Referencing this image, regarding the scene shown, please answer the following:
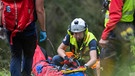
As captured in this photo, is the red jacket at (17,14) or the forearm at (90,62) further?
the forearm at (90,62)

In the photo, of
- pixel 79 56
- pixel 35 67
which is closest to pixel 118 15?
pixel 79 56

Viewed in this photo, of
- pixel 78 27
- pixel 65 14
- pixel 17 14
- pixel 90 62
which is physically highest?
pixel 17 14

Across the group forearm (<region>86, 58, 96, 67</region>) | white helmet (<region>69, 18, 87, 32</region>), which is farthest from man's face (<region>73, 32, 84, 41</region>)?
forearm (<region>86, 58, 96, 67</region>)

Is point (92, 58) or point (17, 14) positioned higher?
point (17, 14)

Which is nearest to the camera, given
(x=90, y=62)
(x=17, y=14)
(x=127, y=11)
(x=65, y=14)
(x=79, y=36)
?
(x=127, y=11)

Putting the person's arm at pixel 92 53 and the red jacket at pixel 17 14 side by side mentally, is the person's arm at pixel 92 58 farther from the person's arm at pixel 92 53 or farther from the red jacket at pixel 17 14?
the red jacket at pixel 17 14

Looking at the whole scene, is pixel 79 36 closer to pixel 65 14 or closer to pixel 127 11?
pixel 127 11

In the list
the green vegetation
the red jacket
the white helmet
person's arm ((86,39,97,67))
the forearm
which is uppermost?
the red jacket

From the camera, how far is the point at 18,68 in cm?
441

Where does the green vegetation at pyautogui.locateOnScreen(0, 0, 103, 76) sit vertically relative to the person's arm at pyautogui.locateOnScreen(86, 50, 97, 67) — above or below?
below

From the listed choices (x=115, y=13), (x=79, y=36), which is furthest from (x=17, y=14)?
(x=79, y=36)

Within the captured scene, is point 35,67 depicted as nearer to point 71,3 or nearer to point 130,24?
point 130,24

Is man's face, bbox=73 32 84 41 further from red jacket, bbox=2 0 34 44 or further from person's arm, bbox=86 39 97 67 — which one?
red jacket, bbox=2 0 34 44

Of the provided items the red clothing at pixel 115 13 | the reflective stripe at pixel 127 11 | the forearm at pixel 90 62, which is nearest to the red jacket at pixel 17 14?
the red clothing at pixel 115 13
